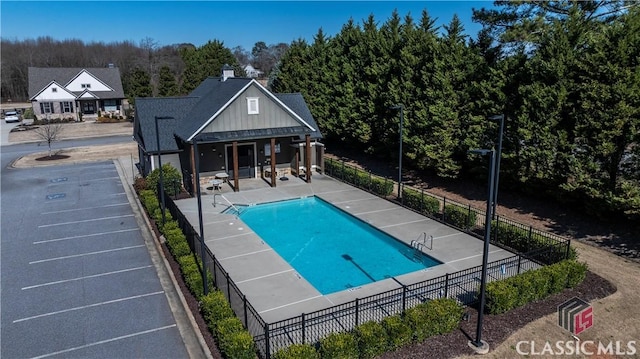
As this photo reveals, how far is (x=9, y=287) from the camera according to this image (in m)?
14.7

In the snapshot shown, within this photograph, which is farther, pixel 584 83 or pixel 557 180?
pixel 557 180

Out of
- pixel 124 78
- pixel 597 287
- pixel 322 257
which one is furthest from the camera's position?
pixel 124 78

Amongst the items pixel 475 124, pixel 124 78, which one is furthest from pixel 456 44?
pixel 124 78

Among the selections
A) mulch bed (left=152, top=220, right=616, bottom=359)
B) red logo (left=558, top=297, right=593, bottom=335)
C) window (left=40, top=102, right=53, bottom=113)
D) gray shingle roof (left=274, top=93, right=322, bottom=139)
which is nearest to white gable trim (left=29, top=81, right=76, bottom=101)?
window (left=40, top=102, right=53, bottom=113)

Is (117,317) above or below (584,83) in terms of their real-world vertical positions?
below

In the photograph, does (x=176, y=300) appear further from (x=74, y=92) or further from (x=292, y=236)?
(x=74, y=92)

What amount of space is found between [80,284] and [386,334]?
11.1 metres

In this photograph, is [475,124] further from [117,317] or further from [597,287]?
[117,317]

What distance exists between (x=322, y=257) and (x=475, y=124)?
1325 centimetres

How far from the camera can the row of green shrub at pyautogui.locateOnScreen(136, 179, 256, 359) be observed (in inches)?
395

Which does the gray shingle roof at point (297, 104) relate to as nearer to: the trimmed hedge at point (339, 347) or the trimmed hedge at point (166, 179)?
the trimmed hedge at point (166, 179)

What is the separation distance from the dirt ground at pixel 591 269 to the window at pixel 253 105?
1264 cm

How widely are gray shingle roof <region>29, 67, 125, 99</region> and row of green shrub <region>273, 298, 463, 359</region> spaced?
6798cm

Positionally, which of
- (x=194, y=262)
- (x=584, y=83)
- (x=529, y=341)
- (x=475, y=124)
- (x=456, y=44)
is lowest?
(x=529, y=341)
